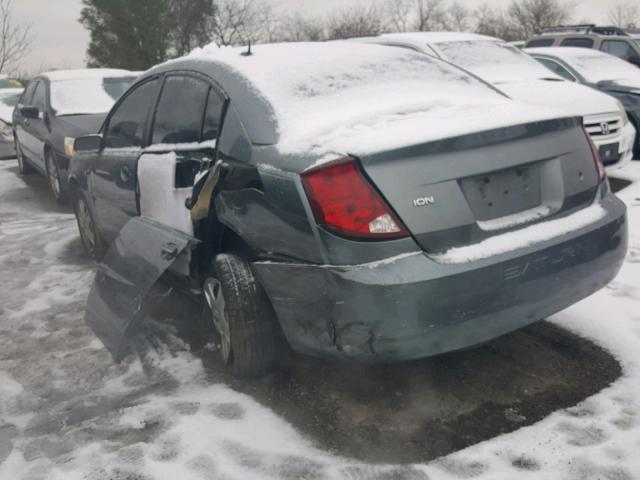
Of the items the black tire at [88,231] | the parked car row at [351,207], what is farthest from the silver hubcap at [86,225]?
the parked car row at [351,207]

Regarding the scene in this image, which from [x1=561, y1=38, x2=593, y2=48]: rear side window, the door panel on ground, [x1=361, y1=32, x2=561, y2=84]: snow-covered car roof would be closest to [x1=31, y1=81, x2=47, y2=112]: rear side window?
[x1=361, y1=32, x2=561, y2=84]: snow-covered car roof

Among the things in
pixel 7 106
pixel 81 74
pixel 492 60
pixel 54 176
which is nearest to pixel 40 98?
pixel 81 74

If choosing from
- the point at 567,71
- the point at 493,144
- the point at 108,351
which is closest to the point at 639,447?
the point at 493,144

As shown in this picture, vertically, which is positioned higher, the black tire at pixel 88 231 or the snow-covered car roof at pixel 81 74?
the snow-covered car roof at pixel 81 74

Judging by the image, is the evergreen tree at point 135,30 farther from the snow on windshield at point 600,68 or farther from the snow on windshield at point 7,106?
the snow on windshield at point 600,68

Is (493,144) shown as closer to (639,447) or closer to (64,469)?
(639,447)

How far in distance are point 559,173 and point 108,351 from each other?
2.56m

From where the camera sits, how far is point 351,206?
2680 mm

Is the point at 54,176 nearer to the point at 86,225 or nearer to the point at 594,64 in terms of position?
the point at 86,225

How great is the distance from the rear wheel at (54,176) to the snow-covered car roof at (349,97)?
4.91 meters

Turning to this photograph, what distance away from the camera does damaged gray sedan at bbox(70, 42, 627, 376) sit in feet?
8.80

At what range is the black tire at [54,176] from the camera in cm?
842

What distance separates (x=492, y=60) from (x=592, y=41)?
17.6 feet

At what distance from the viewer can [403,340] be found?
269cm
